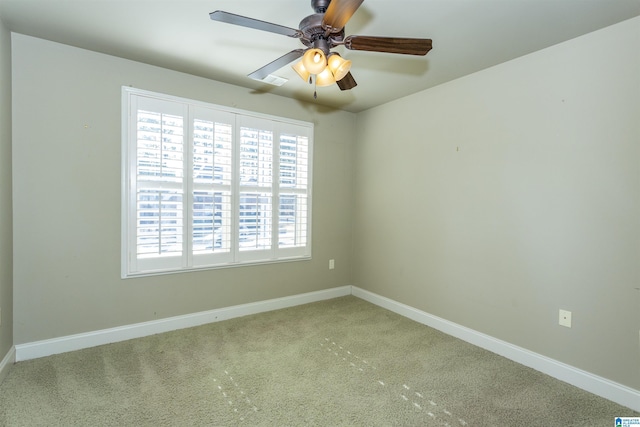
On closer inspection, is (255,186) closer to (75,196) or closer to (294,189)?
(294,189)

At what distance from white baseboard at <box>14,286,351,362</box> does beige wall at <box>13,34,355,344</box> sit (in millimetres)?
55

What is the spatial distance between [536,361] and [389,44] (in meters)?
2.54

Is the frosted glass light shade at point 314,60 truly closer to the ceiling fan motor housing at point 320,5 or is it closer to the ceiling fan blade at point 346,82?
the ceiling fan motor housing at point 320,5

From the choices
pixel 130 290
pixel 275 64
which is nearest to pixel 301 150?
pixel 275 64

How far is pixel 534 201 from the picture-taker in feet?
8.04

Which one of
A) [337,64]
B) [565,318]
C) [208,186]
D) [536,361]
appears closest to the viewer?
[337,64]

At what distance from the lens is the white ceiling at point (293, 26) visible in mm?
1924

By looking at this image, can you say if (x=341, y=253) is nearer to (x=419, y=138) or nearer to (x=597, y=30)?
(x=419, y=138)

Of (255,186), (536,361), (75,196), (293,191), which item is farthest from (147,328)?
(536,361)

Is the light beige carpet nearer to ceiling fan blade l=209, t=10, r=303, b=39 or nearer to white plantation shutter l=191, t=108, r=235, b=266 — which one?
white plantation shutter l=191, t=108, r=235, b=266

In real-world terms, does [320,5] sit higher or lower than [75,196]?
higher

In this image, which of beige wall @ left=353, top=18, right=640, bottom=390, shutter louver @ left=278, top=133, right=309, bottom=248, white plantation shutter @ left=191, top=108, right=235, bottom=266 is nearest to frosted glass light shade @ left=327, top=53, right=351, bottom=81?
beige wall @ left=353, top=18, right=640, bottom=390

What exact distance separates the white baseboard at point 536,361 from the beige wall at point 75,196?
2.28 m

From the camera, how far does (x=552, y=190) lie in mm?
2352
